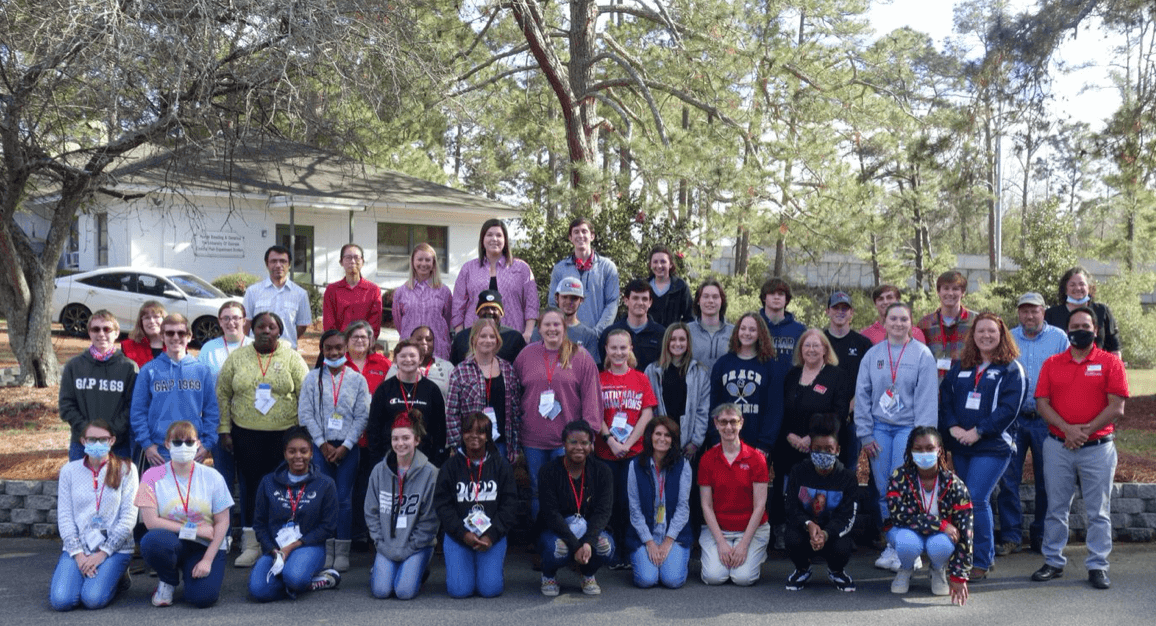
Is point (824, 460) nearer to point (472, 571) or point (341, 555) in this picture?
point (472, 571)

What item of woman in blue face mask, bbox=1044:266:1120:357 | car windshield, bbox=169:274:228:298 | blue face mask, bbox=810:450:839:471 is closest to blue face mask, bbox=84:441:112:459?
blue face mask, bbox=810:450:839:471

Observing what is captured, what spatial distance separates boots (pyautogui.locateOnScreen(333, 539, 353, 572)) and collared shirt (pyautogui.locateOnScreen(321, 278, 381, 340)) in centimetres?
191

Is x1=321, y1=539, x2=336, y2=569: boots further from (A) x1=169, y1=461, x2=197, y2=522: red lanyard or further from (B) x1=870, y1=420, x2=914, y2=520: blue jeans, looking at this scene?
(B) x1=870, y1=420, x2=914, y2=520: blue jeans

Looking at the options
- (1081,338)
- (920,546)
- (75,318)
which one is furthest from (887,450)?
(75,318)

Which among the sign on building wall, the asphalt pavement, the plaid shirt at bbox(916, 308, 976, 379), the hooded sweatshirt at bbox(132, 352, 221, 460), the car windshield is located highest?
the sign on building wall

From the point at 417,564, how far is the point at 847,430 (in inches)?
128

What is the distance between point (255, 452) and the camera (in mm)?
7086

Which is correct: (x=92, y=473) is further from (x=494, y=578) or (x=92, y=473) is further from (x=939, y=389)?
(x=939, y=389)

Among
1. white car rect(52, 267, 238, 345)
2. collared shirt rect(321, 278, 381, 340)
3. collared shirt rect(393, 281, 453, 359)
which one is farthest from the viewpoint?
white car rect(52, 267, 238, 345)

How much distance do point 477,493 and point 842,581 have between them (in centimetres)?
245

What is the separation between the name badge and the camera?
20.0ft

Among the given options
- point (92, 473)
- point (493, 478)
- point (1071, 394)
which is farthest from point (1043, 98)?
point (92, 473)

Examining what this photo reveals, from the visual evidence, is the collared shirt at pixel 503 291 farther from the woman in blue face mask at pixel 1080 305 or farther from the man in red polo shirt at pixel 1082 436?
the woman in blue face mask at pixel 1080 305

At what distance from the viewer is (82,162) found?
1417cm
